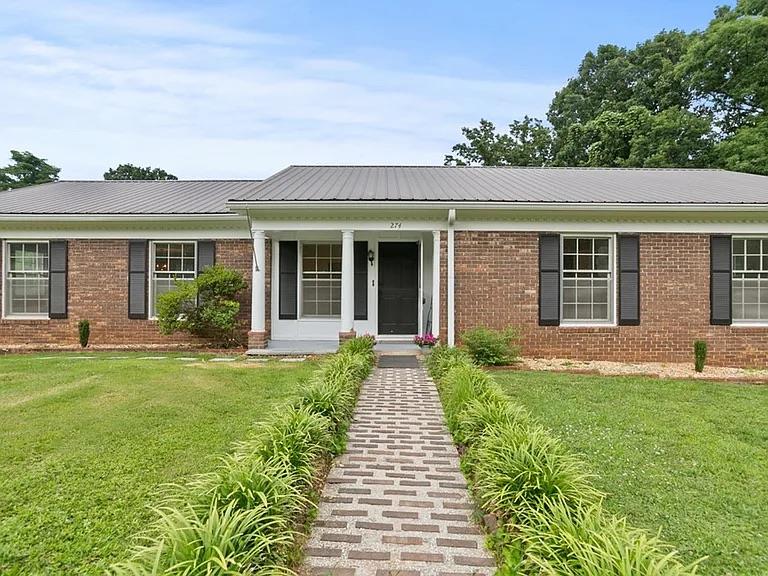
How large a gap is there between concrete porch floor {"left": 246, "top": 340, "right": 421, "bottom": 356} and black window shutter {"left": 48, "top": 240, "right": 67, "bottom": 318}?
15.5ft

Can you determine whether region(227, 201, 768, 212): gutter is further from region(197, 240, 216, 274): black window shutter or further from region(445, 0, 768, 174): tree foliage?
region(445, 0, 768, 174): tree foliage

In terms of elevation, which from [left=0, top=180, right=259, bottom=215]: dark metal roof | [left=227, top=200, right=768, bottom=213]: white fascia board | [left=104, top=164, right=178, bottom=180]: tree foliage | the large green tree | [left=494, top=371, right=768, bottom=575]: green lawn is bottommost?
[left=494, top=371, right=768, bottom=575]: green lawn

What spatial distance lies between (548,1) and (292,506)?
12.5 m

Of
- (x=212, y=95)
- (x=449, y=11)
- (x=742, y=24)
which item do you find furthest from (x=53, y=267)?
(x=742, y=24)

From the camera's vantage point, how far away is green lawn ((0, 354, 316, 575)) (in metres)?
2.73

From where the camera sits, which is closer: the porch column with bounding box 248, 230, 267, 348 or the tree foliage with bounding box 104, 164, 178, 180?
the porch column with bounding box 248, 230, 267, 348

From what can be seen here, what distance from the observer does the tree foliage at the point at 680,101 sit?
64.4 ft

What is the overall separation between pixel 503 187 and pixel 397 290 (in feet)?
11.2

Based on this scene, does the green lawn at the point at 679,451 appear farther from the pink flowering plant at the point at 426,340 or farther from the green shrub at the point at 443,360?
the pink flowering plant at the point at 426,340

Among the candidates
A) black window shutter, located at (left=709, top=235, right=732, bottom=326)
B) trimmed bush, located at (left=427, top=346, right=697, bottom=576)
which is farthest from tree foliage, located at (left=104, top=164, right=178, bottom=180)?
trimmed bush, located at (left=427, top=346, right=697, bottom=576)

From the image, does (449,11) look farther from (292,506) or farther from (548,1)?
(292,506)

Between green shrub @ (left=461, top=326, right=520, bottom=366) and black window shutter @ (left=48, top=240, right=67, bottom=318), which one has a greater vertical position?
black window shutter @ (left=48, top=240, right=67, bottom=318)

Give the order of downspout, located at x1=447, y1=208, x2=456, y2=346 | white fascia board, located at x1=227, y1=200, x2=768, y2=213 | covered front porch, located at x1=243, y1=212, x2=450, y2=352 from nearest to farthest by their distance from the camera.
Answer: white fascia board, located at x1=227, y1=200, x2=768, y2=213
downspout, located at x1=447, y1=208, x2=456, y2=346
covered front porch, located at x1=243, y1=212, x2=450, y2=352

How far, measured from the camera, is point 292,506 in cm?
280
